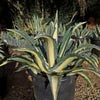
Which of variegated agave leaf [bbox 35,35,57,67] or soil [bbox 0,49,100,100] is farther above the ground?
variegated agave leaf [bbox 35,35,57,67]

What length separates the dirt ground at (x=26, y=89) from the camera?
5.25 ft

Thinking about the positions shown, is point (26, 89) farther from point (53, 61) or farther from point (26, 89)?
point (53, 61)

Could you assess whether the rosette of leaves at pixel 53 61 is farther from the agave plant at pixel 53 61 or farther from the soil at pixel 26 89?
the soil at pixel 26 89

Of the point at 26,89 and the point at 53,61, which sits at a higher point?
the point at 53,61

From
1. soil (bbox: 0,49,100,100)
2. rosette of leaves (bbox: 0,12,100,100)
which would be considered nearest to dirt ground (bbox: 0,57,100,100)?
soil (bbox: 0,49,100,100)

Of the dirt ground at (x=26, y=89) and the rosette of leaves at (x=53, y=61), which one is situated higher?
the rosette of leaves at (x=53, y=61)

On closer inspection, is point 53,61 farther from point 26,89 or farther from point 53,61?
point 26,89

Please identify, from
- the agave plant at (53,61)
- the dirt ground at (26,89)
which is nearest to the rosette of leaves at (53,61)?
the agave plant at (53,61)

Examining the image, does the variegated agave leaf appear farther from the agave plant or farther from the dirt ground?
the dirt ground

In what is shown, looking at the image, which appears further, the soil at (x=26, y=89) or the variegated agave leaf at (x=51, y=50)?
the soil at (x=26, y=89)

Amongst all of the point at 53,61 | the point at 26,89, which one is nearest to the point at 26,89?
the point at 26,89

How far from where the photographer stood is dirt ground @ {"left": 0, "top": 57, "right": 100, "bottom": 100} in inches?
63.1

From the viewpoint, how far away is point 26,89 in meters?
1.74

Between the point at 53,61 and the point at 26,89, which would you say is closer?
the point at 53,61
